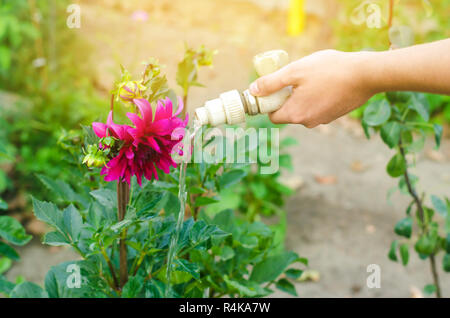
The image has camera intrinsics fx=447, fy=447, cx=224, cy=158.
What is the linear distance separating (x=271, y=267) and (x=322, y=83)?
45cm

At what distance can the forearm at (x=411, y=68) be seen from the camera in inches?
31.3

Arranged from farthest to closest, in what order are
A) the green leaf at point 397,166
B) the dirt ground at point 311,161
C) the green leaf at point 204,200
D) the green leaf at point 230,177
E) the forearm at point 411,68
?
the dirt ground at point 311,161 → the green leaf at point 397,166 → the green leaf at point 230,177 → the green leaf at point 204,200 → the forearm at point 411,68

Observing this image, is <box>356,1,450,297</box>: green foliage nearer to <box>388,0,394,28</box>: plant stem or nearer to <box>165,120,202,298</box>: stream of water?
<box>388,0,394,28</box>: plant stem

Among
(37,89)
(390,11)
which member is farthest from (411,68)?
(37,89)

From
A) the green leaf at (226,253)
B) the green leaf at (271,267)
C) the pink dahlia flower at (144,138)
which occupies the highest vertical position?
the pink dahlia flower at (144,138)

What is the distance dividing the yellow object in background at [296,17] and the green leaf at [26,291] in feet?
10.6

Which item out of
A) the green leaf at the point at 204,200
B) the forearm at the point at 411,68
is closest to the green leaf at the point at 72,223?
the green leaf at the point at 204,200

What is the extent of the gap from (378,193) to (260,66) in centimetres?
170

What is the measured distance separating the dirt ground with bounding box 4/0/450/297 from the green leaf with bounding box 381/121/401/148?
1.80ft

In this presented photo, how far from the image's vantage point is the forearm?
0.80 meters

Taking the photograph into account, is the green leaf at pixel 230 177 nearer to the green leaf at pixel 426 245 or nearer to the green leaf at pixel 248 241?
the green leaf at pixel 248 241

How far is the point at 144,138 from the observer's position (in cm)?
71

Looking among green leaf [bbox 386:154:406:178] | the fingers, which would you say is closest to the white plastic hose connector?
the fingers

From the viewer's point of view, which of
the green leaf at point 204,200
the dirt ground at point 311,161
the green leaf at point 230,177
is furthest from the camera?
the dirt ground at point 311,161
